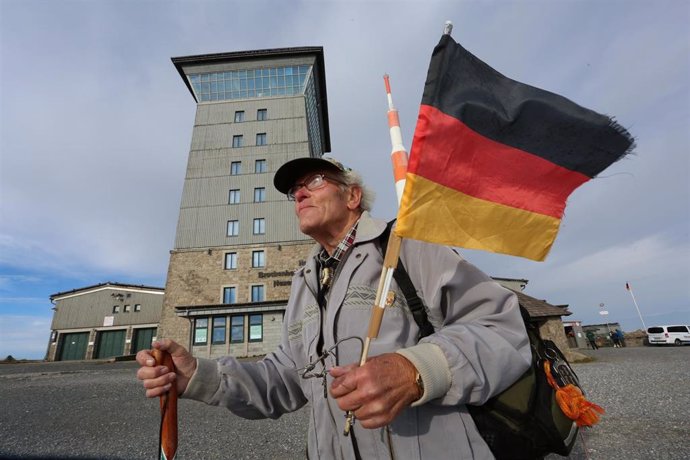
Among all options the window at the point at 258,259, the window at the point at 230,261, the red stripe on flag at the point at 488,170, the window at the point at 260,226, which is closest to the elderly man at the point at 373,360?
the red stripe on flag at the point at 488,170

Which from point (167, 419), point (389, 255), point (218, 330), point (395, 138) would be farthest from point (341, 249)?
point (218, 330)

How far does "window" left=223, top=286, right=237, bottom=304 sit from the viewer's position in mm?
30536

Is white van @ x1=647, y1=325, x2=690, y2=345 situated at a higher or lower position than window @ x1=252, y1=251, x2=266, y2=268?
lower

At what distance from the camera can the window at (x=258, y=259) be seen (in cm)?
3166

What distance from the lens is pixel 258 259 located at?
31.9 metres

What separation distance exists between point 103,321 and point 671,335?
5842 centimetres

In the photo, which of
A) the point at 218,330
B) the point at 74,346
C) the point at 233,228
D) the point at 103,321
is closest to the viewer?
the point at 218,330

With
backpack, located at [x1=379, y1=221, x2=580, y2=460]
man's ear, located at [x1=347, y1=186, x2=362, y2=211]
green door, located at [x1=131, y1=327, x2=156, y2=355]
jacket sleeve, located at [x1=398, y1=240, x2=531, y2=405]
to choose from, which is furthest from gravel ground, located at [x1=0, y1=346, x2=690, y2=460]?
green door, located at [x1=131, y1=327, x2=156, y2=355]

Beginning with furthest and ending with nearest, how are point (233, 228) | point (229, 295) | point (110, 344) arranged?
point (110, 344) < point (233, 228) < point (229, 295)

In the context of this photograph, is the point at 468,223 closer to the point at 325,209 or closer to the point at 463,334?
the point at 463,334

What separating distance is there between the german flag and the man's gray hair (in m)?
1.06

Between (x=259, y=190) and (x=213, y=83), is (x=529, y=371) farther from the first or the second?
(x=213, y=83)

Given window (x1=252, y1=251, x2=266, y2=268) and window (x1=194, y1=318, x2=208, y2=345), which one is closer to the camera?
window (x1=194, y1=318, x2=208, y2=345)

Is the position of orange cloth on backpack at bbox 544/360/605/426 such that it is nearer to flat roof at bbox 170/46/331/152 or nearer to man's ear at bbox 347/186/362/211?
man's ear at bbox 347/186/362/211
